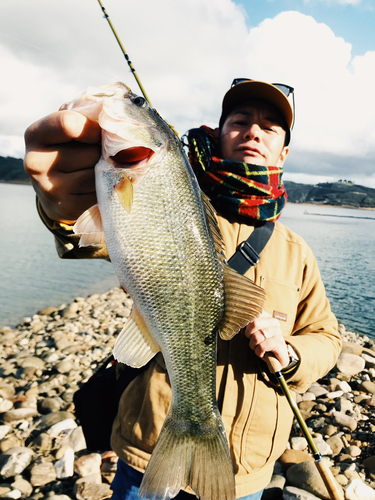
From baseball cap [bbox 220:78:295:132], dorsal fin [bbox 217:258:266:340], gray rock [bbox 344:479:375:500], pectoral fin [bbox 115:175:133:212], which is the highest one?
baseball cap [bbox 220:78:295:132]

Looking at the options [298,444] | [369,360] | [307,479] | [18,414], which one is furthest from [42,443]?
[369,360]

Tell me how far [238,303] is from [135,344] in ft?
1.84

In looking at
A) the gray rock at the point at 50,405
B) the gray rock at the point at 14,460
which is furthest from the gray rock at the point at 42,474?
the gray rock at the point at 50,405

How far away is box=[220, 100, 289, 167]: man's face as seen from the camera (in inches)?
107

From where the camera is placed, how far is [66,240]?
1950 millimetres

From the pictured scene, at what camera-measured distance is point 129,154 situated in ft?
5.31

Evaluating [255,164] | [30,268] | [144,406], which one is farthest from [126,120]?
[30,268]

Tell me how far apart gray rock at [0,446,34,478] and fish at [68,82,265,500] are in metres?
2.68

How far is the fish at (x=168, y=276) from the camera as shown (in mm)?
1539

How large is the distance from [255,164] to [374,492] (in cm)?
333

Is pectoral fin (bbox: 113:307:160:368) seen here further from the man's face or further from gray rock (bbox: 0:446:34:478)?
gray rock (bbox: 0:446:34:478)

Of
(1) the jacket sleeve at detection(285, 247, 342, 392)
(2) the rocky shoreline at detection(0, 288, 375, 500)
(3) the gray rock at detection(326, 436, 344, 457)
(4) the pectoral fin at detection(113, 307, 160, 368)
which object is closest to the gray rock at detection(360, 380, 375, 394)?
(2) the rocky shoreline at detection(0, 288, 375, 500)

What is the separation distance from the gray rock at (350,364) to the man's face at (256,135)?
16.7 feet

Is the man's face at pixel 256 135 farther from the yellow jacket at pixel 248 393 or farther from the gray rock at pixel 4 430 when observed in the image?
the gray rock at pixel 4 430
